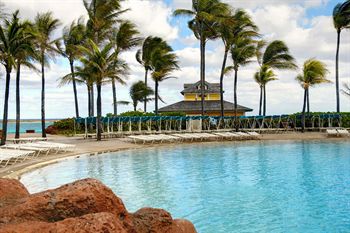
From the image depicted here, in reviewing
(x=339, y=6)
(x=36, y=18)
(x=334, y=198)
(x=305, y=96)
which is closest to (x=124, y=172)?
(x=334, y=198)

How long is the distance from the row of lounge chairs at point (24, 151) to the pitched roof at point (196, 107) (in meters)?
22.8

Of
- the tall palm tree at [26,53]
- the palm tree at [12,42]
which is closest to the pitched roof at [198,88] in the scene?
the tall palm tree at [26,53]

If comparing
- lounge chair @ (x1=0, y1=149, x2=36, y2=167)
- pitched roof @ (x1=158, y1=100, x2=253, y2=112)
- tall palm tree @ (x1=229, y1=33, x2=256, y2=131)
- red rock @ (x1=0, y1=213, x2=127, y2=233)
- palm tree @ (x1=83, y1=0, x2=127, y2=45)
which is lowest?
lounge chair @ (x1=0, y1=149, x2=36, y2=167)

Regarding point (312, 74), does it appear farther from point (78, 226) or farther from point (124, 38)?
point (78, 226)

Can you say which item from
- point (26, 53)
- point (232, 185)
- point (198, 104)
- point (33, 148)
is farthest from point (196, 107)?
point (232, 185)

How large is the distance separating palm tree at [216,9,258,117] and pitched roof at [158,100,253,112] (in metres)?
6.23

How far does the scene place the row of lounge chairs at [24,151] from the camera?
14.1m

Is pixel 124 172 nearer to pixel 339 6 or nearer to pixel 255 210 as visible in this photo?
pixel 255 210

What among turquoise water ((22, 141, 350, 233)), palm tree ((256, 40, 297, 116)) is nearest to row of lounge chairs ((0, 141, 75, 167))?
turquoise water ((22, 141, 350, 233))

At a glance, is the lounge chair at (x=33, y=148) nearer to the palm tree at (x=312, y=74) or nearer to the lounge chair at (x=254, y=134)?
the lounge chair at (x=254, y=134)

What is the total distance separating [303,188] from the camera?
431 inches

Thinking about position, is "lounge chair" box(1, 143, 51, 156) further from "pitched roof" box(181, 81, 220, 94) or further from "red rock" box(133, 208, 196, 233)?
"pitched roof" box(181, 81, 220, 94)

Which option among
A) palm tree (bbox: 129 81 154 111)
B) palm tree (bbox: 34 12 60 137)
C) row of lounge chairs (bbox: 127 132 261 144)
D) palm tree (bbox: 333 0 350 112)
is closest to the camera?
row of lounge chairs (bbox: 127 132 261 144)

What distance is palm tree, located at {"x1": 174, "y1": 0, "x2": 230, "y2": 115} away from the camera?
110 feet
